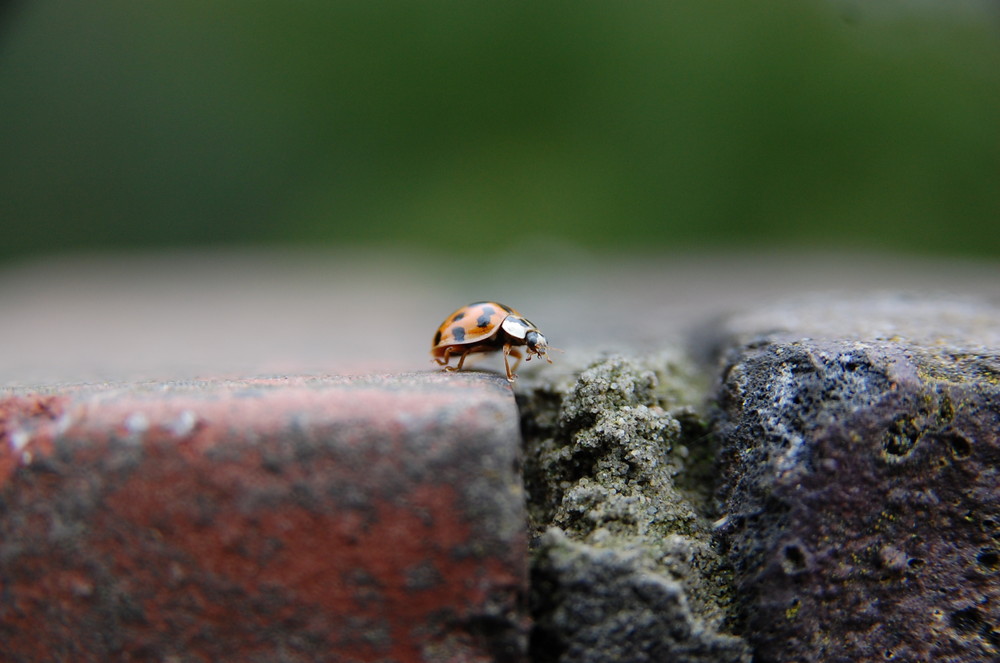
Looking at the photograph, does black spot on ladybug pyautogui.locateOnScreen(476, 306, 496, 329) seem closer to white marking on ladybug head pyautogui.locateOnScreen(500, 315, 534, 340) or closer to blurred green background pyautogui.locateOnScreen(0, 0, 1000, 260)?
white marking on ladybug head pyautogui.locateOnScreen(500, 315, 534, 340)

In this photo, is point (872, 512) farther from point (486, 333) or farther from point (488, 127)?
point (488, 127)

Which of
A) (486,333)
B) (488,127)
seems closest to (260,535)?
(486,333)

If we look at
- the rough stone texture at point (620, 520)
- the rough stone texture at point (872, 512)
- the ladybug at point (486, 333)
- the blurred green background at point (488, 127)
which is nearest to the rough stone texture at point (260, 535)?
the rough stone texture at point (620, 520)

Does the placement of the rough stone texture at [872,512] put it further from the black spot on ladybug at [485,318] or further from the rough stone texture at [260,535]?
the black spot on ladybug at [485,318]

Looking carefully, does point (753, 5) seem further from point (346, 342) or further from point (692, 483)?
point (692, 483)

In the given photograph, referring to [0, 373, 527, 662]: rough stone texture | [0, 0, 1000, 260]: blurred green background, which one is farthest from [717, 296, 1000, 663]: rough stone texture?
[0, 0, 1000, 260]: blurred green background

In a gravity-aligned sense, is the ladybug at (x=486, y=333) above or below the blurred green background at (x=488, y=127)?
below
